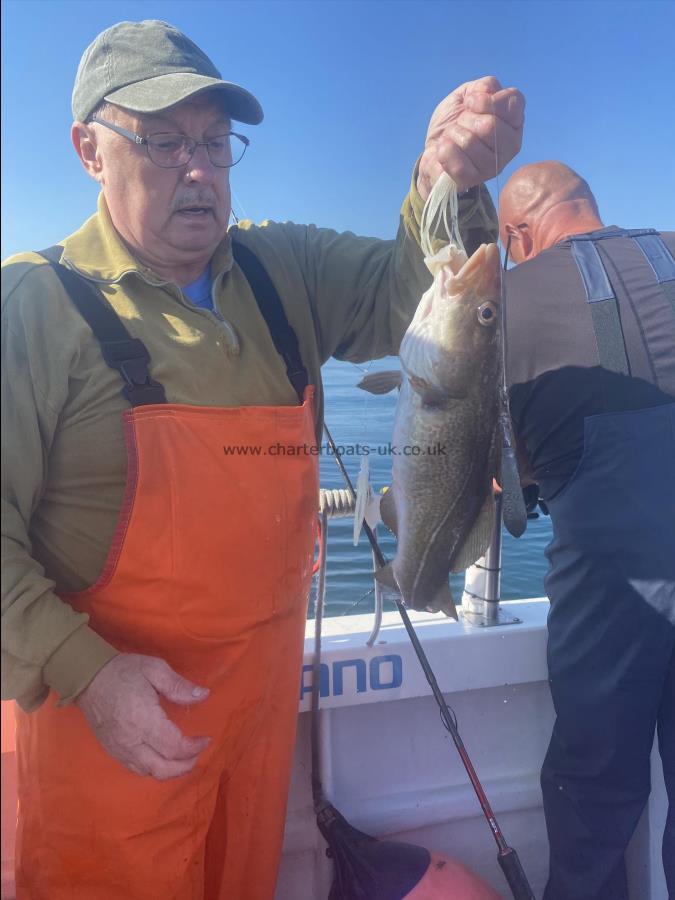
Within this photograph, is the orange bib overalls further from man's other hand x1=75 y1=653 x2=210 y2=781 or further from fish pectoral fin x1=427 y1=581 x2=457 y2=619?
fish pectoral fin x1=427 y1=581 x2=457 y2=619

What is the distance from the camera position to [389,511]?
2.35 meters

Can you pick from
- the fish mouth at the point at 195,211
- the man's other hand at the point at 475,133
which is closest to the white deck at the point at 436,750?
the fish mouth at the point at 195,211

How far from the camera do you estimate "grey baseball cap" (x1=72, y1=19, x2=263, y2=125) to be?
1.84 m

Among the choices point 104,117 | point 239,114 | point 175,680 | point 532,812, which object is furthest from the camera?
point 532,812

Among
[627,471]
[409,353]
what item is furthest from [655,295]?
[409,353]

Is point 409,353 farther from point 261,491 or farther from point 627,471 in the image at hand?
point 627,471

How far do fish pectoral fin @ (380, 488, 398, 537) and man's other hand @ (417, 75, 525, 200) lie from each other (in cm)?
107

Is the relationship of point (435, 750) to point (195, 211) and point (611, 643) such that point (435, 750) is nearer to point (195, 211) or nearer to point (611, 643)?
point (611, 643)

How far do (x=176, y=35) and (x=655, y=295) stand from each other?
1900 millimetres

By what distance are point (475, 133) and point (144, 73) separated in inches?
38.3

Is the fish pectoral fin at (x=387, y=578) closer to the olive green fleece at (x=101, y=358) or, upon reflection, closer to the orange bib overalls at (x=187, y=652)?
the orange bib overalls at (x=187, y=652)

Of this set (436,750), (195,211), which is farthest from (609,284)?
(436,750)

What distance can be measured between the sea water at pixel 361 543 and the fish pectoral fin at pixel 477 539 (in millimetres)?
815

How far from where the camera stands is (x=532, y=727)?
304cm
